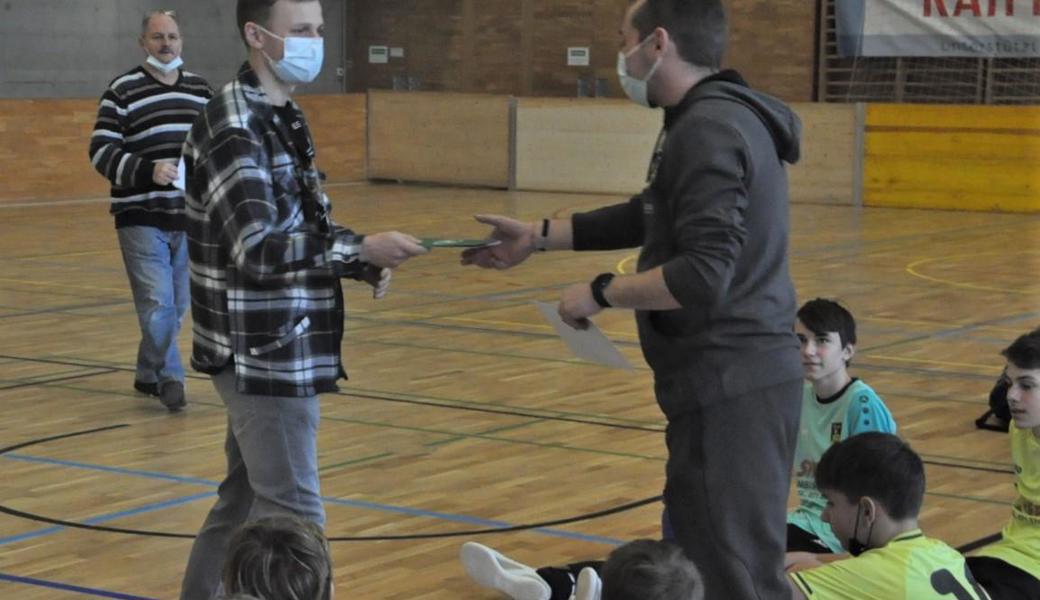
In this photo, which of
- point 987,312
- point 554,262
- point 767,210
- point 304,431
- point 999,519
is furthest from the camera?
point 554,262

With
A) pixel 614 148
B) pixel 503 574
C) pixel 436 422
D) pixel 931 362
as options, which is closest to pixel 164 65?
pixel 436 422

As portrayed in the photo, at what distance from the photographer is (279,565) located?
306cm

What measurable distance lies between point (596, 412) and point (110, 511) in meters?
2.75

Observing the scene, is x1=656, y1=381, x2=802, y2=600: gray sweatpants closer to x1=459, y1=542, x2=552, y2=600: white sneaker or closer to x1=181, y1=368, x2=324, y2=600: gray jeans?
x1=181, y1=368, x2=324, y2=600: gray jeans

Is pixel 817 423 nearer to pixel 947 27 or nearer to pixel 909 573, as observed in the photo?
pixel 909 573

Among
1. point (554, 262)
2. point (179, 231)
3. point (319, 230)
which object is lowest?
point (554, 262)

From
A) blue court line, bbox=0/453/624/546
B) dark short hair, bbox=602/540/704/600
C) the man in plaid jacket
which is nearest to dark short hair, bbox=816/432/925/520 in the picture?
dark short hair, bbox=602/540/704/600

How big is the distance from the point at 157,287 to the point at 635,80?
5058 mm

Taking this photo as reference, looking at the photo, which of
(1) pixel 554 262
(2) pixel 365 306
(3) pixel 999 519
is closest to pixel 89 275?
(2) pixel 365 306

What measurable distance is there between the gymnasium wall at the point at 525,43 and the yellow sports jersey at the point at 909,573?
18115mm

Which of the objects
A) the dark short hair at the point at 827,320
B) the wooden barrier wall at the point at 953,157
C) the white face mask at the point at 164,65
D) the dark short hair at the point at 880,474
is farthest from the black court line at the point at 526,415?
the wooden barrier wall at the point at 953,157

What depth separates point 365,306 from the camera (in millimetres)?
12133

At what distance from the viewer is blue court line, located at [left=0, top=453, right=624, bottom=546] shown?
589 centimetres

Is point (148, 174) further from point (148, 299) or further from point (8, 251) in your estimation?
point (8, 251)
